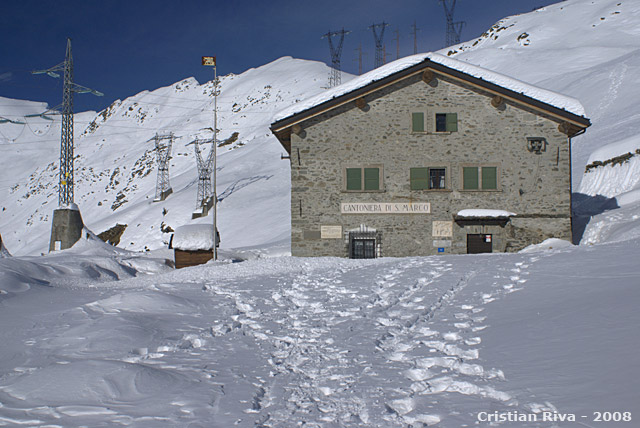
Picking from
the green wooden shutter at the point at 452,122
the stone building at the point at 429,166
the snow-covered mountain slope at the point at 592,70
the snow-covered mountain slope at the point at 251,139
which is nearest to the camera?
the stone building at the point at 429,166

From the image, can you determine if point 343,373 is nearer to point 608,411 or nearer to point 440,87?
point 608,411

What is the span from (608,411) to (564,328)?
2135 mm

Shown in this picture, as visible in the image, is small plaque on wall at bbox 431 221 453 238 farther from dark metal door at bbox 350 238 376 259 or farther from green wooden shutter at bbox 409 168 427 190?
dark metal door at bbox 350 238 376 259

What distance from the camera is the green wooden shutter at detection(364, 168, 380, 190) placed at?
60.6ft

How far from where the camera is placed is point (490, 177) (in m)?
18.4

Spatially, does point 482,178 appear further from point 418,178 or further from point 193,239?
point 193,239

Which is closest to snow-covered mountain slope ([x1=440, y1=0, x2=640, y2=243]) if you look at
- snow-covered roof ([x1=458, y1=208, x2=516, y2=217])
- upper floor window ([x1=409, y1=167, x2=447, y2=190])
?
snow-covered roof ([x1=458, y1=208, x2=516, y2=217])

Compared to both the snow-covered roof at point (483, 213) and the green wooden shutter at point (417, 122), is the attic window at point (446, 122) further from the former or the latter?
the snow-covered roof at point (483, 213)

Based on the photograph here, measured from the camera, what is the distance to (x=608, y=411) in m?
3.43

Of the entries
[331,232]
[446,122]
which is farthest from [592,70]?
[331,232]

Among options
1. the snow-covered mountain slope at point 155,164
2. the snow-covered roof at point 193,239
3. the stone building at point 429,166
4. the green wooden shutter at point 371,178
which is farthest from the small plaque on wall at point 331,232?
the snow-covered mountain slope at point 155,164

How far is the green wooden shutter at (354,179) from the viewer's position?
60.5ft

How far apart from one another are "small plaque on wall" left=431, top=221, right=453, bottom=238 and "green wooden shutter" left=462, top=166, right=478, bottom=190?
1.57 m

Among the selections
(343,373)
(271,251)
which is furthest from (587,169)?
(343,373)
